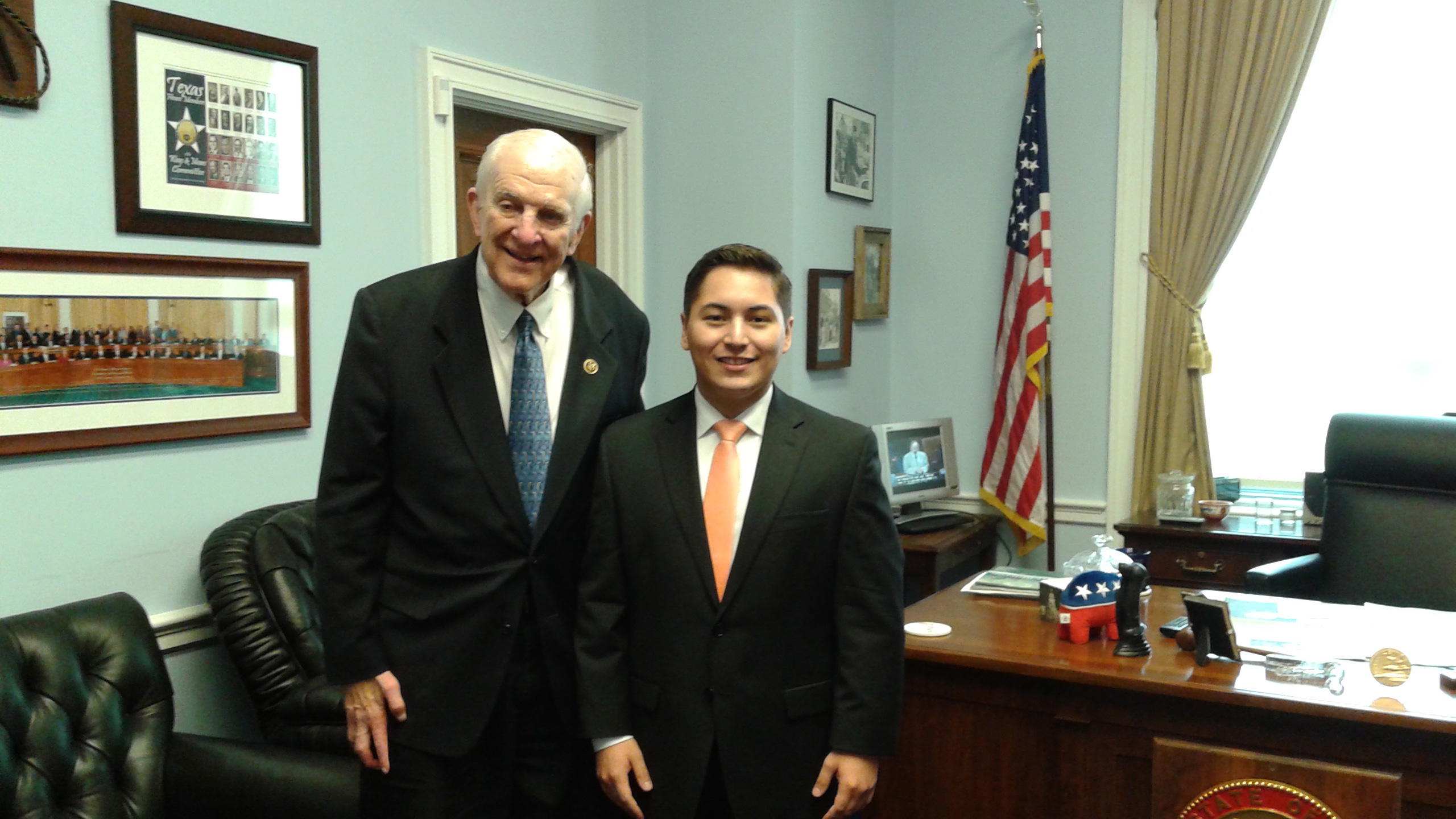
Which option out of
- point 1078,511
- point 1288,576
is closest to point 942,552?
point 1078,511

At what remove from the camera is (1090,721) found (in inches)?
81.9

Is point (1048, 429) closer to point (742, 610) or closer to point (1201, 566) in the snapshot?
point (1201, 566)

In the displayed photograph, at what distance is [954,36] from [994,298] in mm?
1048

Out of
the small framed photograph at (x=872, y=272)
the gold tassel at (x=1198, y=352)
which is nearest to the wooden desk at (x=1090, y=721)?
the gold tassel at (x=1198, y=352)

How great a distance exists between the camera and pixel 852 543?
5.11ft

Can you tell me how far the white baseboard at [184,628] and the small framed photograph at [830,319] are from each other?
2.15m

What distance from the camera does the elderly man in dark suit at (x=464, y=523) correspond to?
155 centimetres

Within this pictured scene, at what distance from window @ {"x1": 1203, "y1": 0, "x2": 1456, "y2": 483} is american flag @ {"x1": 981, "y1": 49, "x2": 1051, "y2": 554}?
0.62 m

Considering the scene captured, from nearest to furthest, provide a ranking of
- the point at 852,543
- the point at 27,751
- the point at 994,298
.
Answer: the point at 852,543 < the point at 27,751 < the point at 994,298

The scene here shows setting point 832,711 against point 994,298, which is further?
point 994,298

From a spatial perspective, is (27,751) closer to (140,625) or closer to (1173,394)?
(140,625)

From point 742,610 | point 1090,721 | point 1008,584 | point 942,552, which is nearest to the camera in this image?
point 742,610

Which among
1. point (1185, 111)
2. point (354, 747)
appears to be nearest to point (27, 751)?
point (354, 747)

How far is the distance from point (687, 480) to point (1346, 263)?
3.18 metres
